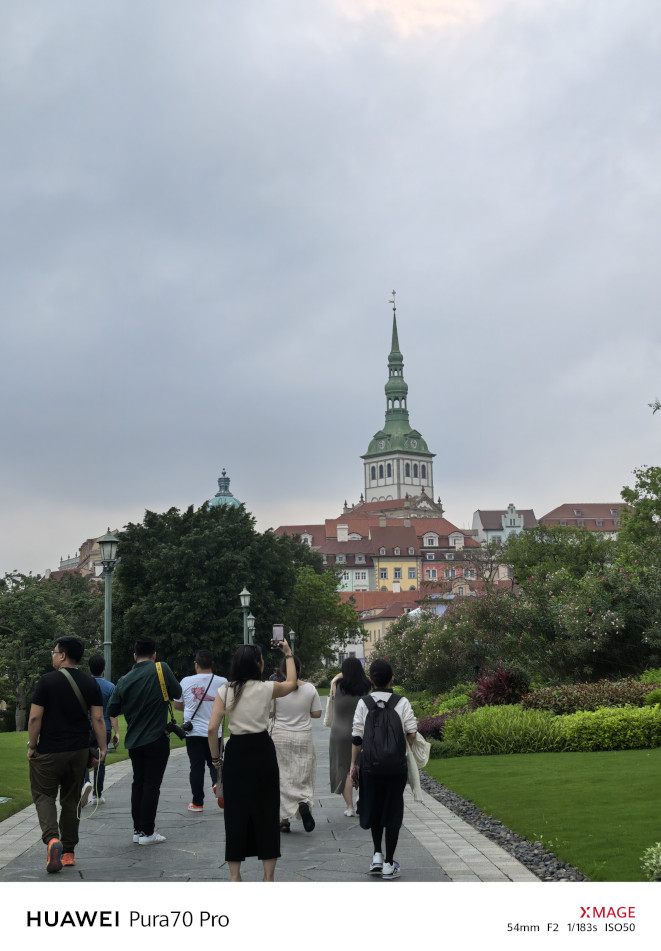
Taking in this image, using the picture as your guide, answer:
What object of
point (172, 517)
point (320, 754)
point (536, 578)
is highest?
point (172, 517)

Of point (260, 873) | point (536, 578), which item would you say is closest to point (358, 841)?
point (260, 873)

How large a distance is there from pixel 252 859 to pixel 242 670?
234 cm

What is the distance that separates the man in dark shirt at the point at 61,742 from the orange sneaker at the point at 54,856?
109 mm

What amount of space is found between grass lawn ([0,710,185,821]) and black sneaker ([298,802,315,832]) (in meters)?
3.74

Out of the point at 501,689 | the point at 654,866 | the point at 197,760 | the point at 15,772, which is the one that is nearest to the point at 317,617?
the point at 501,689

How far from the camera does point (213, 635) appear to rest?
5531 centimetres

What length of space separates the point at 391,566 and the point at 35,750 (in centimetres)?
16931

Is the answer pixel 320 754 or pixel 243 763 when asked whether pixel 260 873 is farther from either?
pixel 320 754

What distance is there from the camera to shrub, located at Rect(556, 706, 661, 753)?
18.3 metres

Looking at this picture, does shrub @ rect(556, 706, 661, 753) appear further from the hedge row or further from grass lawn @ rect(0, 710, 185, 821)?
grass lawn @ rect(0, 710, 185, 821)

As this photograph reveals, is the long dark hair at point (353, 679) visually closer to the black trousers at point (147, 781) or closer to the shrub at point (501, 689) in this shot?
the black trousers at point (147, 781)

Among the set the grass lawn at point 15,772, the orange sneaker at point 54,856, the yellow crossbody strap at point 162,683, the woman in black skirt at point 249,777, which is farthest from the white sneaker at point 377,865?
the grass lawn at point 15,772

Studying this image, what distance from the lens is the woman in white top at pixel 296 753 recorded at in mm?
11156

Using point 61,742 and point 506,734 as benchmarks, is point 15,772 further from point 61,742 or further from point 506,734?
point 61,742
